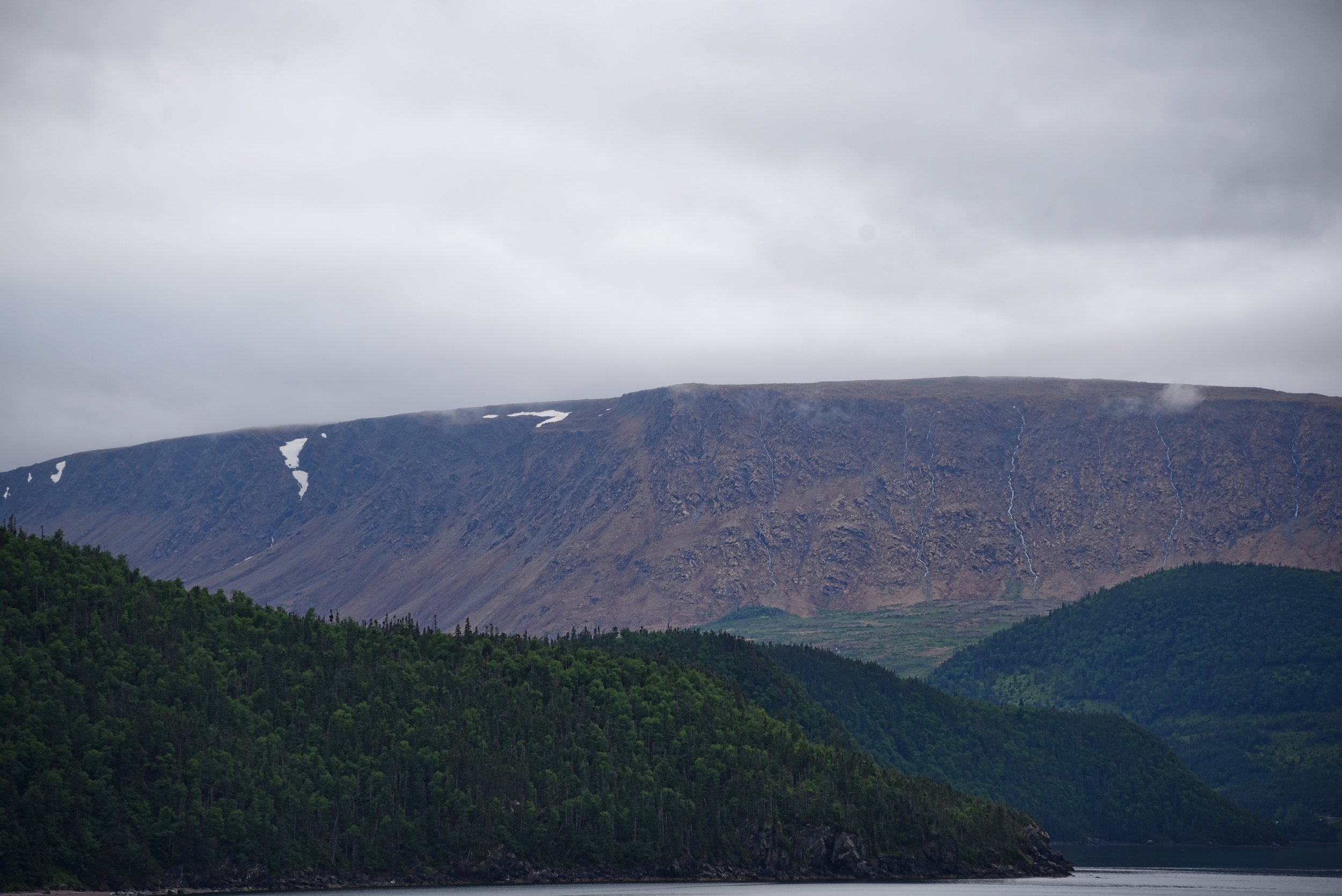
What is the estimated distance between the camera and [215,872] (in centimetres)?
19638

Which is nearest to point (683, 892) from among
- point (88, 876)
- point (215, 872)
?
point (215, 872)

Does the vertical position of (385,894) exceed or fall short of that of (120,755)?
it falls short

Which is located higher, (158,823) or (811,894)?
(158,823)

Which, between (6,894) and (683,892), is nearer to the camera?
(6,894)

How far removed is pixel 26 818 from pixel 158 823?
51.1ft

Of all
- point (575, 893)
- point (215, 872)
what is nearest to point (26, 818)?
point (215, 872)

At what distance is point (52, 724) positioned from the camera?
197m

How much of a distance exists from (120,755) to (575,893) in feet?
195

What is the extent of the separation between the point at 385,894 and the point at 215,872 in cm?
2107

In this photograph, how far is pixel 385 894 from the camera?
647 ft

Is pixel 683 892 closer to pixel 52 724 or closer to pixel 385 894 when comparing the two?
pixel 385 894

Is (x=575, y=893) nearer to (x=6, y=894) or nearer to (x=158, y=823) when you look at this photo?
(x=158, y=823)

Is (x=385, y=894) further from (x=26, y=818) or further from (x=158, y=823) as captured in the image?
(x=26, y=818)

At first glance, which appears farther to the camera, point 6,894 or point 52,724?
point 52,724
